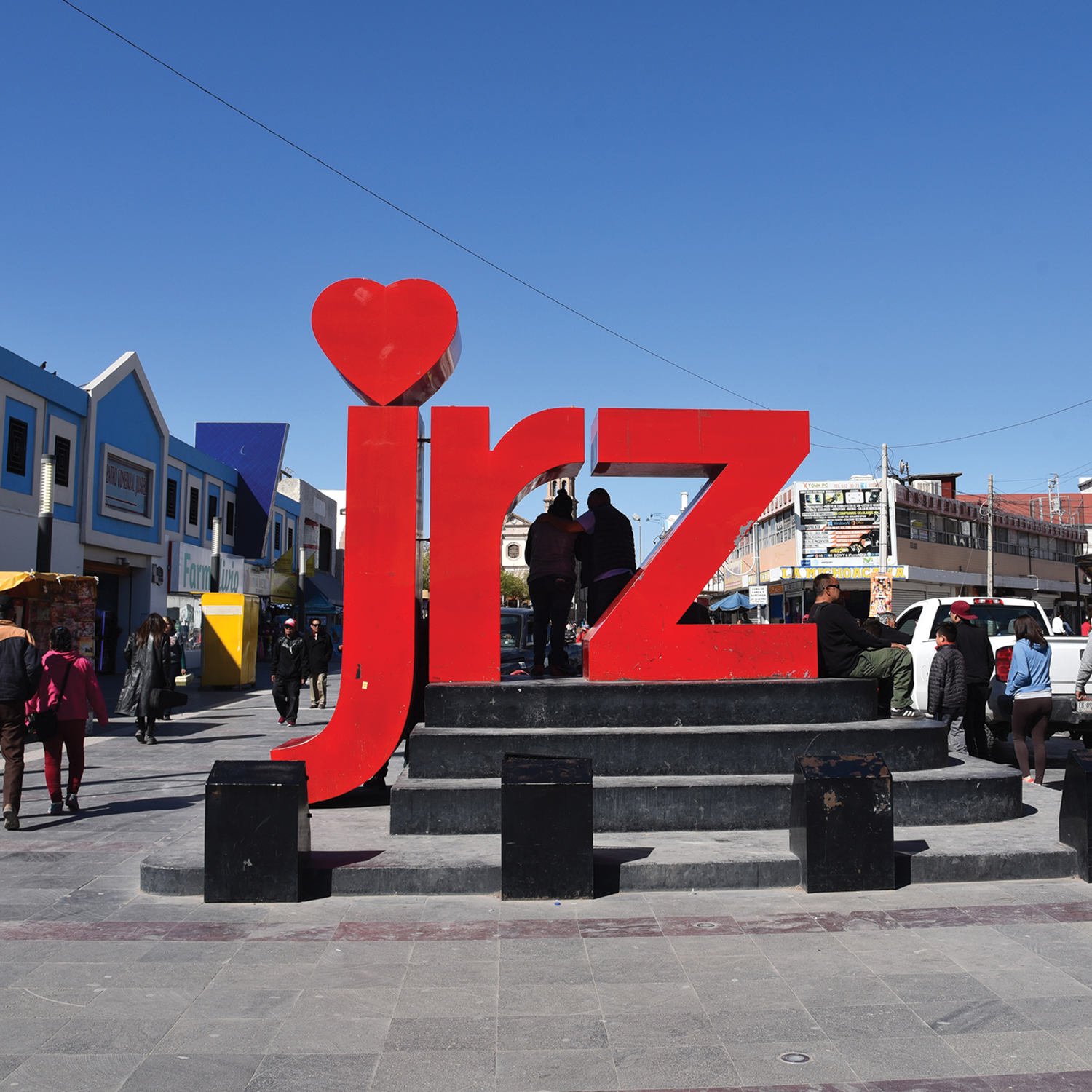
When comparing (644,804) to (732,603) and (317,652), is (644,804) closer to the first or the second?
(317,652)

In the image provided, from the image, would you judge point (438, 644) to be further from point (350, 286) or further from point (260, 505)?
point (260, 505)

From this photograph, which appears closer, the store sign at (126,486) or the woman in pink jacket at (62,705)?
the woman in pink jacket at (62,705)

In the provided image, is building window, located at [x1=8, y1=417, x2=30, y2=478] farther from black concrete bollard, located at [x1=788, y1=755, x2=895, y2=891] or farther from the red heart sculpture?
black concrete bollard, located at [x1=788, y1=755, x2=895, y2=891]

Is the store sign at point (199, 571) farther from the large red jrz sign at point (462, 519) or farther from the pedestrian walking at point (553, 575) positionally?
the large red jrz sign at point (462, 519)

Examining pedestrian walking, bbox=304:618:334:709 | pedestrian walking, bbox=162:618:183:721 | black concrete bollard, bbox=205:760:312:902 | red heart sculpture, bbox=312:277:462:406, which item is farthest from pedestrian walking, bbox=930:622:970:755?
pedestrian walking, bbox=304:618:334:709

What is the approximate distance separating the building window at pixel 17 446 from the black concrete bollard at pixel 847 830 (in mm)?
21366

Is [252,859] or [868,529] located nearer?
[252,859]

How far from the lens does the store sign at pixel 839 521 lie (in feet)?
159

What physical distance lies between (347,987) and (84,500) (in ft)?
78.4

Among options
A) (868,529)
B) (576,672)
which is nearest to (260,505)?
(868,529)

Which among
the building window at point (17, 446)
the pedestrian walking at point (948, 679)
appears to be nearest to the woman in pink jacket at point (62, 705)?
the pedestrian walking at point (948, 679)

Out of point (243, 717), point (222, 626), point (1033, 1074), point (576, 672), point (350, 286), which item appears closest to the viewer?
point (1033, 1074)

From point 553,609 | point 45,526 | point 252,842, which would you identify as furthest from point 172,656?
point 252,842

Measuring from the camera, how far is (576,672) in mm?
9641
